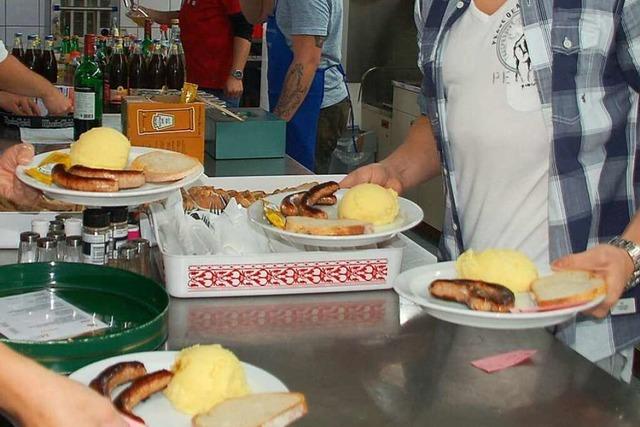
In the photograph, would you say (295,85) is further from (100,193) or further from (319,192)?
(100,193)

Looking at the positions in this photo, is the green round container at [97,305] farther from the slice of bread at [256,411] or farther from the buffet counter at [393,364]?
the slice of bread at [256,411]

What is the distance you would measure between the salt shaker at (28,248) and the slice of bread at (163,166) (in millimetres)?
191

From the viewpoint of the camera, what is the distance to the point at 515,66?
1.55 metres

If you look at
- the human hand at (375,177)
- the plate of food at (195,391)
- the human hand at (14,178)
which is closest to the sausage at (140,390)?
the plate of food at (195,391)

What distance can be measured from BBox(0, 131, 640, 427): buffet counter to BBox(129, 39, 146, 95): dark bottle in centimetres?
225

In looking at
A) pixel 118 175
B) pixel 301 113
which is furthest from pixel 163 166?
pixel 301 113

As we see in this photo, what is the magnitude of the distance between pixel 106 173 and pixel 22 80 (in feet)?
5.43

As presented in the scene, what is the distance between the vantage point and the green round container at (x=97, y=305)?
110cm

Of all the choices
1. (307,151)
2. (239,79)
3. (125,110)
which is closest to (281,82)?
(307,151)

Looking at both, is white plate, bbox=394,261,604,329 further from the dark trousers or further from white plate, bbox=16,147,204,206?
the dark trousers

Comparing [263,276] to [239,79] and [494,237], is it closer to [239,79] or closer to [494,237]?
[494,237]

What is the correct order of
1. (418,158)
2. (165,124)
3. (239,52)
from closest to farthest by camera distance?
1. (418,158)
2. (165,124)
3. (239,52)

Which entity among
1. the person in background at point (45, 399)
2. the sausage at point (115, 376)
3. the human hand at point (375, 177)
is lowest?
the sausage at point (115, 376)

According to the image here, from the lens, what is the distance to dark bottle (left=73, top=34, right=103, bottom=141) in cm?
268
